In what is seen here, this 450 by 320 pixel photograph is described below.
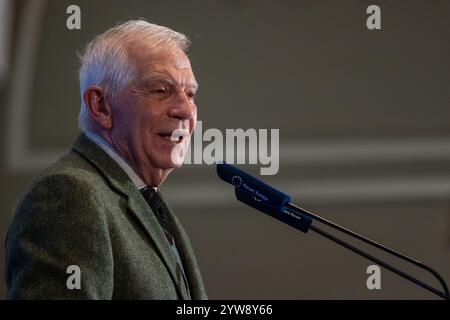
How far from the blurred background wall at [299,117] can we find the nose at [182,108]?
0.46 m

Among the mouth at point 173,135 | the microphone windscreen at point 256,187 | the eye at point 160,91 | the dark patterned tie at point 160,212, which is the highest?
the eye at point 160,91

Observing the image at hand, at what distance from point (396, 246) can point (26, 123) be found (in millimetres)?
1352

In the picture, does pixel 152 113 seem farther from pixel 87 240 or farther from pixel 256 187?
pixel 87 240

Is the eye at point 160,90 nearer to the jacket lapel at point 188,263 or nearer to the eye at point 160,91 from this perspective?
the eye at point 160,91

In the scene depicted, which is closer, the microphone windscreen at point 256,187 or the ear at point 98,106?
the microphone windscreen at point 256,187

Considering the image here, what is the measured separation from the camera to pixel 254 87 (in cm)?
263

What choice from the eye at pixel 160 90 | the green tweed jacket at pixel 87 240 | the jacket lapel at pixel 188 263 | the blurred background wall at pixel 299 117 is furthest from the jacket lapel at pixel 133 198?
the blurred background wall at pixel 299 117

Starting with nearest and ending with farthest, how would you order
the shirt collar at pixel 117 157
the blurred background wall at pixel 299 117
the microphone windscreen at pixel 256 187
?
1. the microphone windscreen at pixel 256 187
2. the shirt collar at pixel 117 157
3. the blurred background wall at pixel 299 117

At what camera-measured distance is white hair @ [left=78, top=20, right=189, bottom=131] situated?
1982 mm

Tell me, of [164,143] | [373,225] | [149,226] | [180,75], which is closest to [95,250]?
[149,226]

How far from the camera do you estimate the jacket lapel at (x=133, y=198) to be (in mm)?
1827

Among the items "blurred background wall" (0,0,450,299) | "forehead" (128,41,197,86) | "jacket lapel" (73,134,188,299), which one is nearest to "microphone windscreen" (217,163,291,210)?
"jacket lapel" (73,134,188,299)

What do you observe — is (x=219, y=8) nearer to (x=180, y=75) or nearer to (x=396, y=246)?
(x=180, y=75)

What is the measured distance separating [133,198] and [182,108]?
307mm
